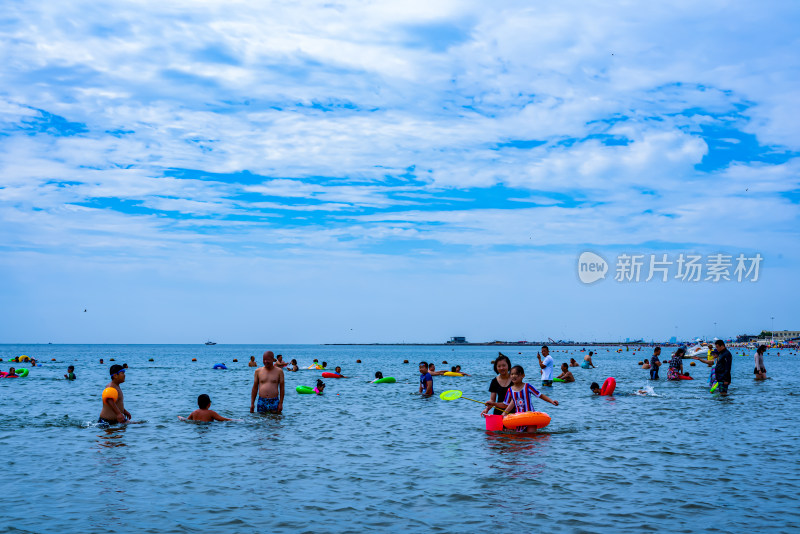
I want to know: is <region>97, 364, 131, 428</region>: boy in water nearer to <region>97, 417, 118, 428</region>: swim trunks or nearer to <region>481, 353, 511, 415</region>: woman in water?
<region>97, 417, 118, 428</region>: swim trunks

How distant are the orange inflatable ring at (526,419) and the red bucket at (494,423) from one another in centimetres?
30

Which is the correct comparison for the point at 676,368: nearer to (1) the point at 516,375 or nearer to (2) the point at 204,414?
(1) the point at 516,375

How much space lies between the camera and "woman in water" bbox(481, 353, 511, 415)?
14.6 m

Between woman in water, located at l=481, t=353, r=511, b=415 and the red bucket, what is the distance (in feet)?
0.43

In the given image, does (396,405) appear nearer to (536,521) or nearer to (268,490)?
(268,490)

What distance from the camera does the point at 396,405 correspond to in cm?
2450

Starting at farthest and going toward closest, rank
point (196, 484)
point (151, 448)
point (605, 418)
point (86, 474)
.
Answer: point (605, 418) → point (151, 448) → point (86, 474) → point (196, 484)

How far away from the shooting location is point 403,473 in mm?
11641

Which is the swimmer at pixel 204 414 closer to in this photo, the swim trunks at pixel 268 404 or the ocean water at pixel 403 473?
the ocean water at pixel 403 473

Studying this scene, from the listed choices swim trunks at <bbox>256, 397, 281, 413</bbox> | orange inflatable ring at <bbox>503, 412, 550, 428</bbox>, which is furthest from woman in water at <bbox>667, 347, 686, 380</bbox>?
swim trunks at <bbox>256, 397, 281, 413</bbox>

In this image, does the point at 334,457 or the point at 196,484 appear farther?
the point at 334,457

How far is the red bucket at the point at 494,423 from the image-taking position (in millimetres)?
15398

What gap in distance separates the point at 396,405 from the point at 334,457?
37.3ft

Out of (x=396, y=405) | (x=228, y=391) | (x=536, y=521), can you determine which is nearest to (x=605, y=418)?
(x=396, y=405)
